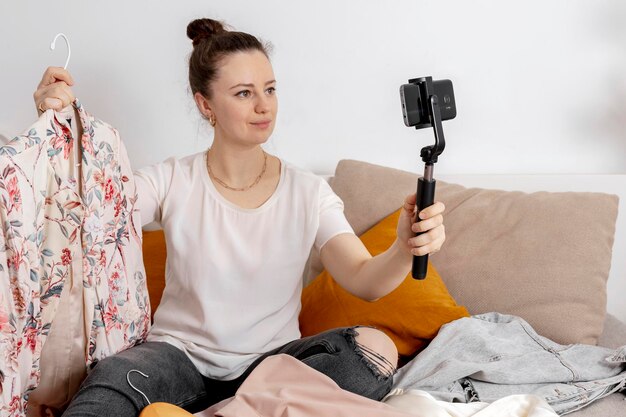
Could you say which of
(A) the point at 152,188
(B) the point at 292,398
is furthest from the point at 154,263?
(B) the point at 292,398

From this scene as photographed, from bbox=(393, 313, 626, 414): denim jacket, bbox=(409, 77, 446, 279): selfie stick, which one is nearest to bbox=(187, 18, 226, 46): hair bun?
bbox=(409, 77, 446, 279): selfie stick

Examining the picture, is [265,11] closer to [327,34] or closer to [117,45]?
[327,34]

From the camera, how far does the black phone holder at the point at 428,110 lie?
1.35m

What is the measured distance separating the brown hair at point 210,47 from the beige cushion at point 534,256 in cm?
61

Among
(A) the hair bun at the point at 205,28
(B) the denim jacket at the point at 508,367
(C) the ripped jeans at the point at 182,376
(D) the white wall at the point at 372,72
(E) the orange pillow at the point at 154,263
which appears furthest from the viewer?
(D) the white wall at the point at 372,72

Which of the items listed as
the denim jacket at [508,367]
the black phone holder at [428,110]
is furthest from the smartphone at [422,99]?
the denim jacket at [508,367]

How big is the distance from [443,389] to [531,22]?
1.16 metres

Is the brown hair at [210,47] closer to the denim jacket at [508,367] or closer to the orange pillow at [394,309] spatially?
the orange pillow at [394,309]

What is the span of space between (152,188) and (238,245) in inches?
9.0

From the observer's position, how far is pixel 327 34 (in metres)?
2.46

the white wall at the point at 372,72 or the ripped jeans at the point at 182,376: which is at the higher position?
the white wall at the point at 372,72

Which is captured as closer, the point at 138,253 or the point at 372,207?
the point at 138,253

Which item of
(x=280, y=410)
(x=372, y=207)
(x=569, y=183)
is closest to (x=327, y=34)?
(x=372, y=207)

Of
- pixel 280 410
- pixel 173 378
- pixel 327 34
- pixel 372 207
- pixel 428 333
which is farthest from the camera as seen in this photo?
pixel 327 34
